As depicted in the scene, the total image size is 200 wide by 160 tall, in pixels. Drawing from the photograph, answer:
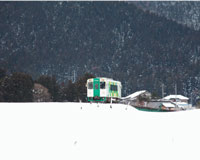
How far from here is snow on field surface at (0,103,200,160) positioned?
9672 mm

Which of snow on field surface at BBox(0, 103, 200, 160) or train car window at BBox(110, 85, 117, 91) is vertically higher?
train car window at BBox(110, 85, 117, 91)

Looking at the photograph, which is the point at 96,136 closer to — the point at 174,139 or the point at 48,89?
the point at 174,139

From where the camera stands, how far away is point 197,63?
18050 cm

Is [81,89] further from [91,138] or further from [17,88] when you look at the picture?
[91,138]

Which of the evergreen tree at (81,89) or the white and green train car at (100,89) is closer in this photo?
the white and green train car at (100,89)

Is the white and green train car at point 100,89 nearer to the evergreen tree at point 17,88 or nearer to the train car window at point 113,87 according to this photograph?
the train car window at point 113,87

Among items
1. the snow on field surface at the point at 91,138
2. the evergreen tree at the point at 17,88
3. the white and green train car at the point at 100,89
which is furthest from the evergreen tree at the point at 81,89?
the snow on field surface at the point at 91,138

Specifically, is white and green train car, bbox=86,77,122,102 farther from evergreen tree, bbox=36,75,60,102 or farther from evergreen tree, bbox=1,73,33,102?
evergreen tree, bbox=36,75,60,102

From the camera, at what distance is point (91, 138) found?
1068 centimetres

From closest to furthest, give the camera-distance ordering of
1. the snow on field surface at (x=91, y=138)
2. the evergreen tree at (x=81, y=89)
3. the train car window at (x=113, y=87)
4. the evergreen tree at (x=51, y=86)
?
1. the snow on field surface at (x=91, y=138)
2. the train car window at (x=113, y=87)
3. the evergreen tree at (x=81, y=89)
4. the evergreen tree at (x=51, y=86)

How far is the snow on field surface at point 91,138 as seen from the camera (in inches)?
381

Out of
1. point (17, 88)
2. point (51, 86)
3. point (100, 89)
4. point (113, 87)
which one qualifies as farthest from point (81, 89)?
point (100, 89)

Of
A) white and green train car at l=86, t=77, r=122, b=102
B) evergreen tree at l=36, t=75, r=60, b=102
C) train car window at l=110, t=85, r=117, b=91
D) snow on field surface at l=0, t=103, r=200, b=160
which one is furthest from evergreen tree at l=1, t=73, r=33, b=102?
snow on field surface at l=0, t=103, r=200, b=160

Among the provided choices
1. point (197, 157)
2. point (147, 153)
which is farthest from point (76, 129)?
point (197, 157)
